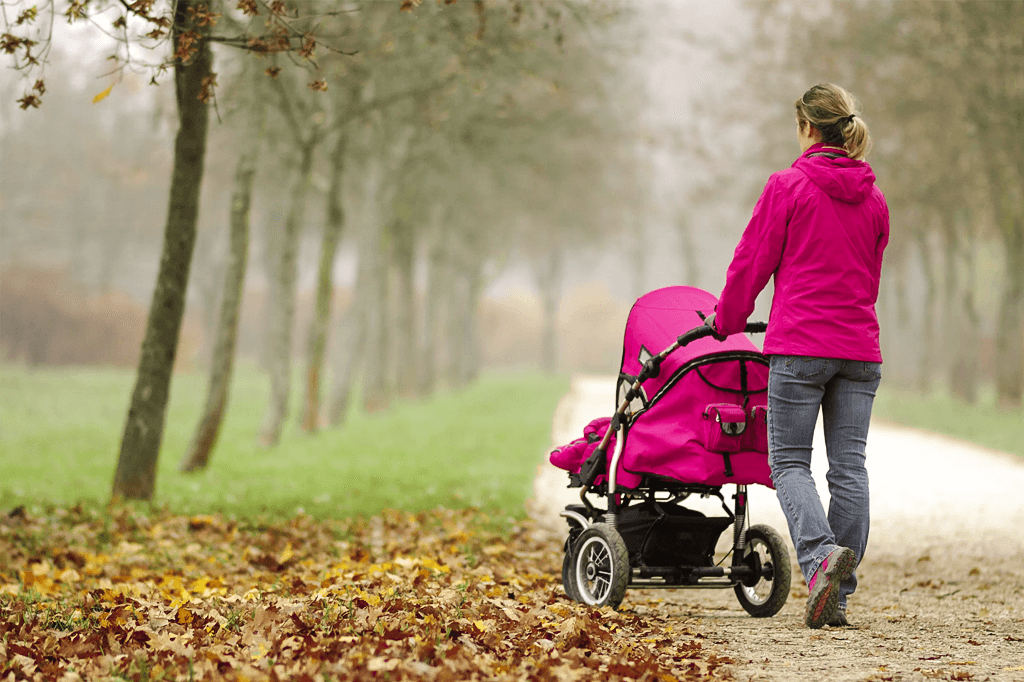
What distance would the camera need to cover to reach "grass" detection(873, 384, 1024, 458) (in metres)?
15.9

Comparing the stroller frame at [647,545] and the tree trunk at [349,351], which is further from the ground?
the tree trunk at [349,351]

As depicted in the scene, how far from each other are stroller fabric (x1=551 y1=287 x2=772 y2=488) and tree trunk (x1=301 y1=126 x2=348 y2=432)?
1183 cm

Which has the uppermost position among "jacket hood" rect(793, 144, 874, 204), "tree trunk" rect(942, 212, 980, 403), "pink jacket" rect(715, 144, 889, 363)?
"tree trunk" rect(942, 212, 980, 403)

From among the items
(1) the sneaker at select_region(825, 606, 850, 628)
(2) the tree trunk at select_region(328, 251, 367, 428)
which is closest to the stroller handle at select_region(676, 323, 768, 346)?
(1) the sneaker at select_region(825, 606, 850, 628)

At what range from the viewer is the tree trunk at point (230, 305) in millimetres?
11609

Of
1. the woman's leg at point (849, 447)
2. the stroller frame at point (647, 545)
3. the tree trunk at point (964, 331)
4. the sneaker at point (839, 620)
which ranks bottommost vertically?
the sneaker at point (839, 620)

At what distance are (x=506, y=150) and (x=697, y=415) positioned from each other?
17.9m

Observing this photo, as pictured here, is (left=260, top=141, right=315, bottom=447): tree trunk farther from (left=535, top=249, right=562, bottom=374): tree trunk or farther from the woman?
(left=535, top=249, right=562, bottom=374): tree trunk

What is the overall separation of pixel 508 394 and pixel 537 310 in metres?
34.2

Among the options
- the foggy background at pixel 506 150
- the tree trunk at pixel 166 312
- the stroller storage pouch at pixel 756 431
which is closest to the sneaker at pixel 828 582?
the stroller storage pouch at pixel 756 431

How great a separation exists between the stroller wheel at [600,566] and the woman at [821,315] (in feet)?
2.67

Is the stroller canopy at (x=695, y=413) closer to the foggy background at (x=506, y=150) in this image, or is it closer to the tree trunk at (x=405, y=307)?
the foggy background at (x=506, y=150)

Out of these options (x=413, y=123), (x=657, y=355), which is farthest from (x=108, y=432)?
(x=657, y=355)

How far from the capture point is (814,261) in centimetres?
417
